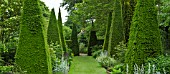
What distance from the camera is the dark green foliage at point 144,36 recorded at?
9648mm

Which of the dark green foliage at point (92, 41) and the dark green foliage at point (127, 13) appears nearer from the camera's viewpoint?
the dark green foliage at point (127, 13)

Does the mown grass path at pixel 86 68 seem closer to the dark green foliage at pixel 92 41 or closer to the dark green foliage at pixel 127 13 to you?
the dark green foliage at pixel 127 13

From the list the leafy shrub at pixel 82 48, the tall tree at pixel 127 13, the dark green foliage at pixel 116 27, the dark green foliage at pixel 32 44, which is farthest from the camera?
the leafy shrub at pixel 82 48

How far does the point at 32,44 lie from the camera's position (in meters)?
10.4

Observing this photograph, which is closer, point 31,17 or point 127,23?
point 31,17

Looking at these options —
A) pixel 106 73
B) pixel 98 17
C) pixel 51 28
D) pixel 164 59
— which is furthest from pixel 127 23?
pixel 98 17

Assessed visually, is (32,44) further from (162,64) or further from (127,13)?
(127,13)

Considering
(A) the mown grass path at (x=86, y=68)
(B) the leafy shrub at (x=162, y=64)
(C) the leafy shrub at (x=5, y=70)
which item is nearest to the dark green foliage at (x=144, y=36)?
(B) the leafy shrub at (x=162, y=64)

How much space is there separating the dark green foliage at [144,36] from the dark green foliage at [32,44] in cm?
303

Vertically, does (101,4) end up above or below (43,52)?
above

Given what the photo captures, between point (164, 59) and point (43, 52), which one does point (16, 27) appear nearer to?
point (43, 52)

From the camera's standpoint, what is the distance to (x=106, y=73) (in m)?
14.7

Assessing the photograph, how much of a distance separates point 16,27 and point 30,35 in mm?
7435

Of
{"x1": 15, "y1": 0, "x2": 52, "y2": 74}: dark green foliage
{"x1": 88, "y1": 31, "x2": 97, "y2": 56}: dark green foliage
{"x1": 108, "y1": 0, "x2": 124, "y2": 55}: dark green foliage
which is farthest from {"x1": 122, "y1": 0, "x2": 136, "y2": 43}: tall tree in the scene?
{"x1": 88, "y1": 31, "x2": 97, "y2": 56}: dark green foliage
